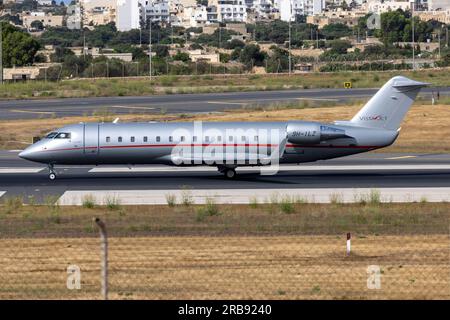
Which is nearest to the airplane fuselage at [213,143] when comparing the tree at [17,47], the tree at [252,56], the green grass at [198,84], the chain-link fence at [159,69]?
the green grass at [198,84]

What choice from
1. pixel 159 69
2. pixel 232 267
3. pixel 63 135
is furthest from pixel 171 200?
pixel 159 69

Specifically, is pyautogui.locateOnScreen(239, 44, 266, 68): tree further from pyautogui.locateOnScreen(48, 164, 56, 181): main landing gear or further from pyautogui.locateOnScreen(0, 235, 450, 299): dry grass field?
pyautogui.locateOnScreen(0, 235, 450, 299): dry grass field

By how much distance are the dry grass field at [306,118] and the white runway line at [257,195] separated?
1598 cm

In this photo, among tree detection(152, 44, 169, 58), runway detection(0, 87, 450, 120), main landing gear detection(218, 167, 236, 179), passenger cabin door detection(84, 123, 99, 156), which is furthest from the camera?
tree detection(152, 44, 169, 58)

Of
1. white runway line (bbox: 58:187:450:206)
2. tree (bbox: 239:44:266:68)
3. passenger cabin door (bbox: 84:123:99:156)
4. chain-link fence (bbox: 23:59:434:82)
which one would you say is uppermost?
tree (bbox: 239:44:266:68)

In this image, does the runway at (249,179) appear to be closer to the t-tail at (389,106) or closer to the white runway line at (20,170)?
the white runway line at (20,170)

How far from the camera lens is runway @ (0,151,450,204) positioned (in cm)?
3712

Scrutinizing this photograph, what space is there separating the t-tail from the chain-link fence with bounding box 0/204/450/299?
1298 centimetres

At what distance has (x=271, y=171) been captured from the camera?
42.2m

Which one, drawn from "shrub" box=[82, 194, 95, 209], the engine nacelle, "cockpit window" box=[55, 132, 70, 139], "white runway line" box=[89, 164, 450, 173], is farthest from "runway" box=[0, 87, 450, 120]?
"shrub" box=[82, 194, 95, 209]

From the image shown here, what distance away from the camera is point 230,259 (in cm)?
2030

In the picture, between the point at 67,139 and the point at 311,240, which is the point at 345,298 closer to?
the point at 311,240

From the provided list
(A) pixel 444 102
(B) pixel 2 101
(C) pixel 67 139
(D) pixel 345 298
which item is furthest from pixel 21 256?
(B) pixel 2 101

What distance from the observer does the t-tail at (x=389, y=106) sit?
40688mm
